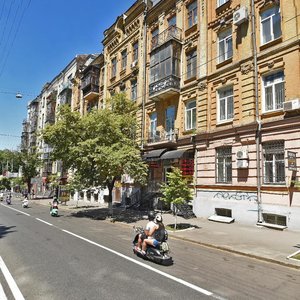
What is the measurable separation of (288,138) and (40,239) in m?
12.5

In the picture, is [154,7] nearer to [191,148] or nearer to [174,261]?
[191,148]

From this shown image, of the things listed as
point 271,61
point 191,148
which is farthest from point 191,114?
point 271,61

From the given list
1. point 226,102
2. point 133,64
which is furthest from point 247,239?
point 133,64

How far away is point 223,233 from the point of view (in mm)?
14453

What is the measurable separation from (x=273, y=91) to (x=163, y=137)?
955 centimetres

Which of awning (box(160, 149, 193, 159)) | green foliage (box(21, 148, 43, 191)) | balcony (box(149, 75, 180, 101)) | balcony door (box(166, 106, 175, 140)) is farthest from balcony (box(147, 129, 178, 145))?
green foliage (box(21, 148, 43, 191))

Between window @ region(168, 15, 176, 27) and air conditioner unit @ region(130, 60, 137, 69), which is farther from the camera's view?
air conditioner unit @ region(130, 60, 137, 69)

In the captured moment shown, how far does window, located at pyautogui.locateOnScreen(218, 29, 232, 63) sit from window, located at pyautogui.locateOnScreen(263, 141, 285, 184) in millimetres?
6751

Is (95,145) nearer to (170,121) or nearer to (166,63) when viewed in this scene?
(170,121)

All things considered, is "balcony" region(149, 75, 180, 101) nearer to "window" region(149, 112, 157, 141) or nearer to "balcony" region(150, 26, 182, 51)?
"window" region(149, 112, 157, 141)

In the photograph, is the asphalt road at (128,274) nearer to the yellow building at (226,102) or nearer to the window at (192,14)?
the yellow building at (226,102)

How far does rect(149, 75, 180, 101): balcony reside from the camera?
→ 75.5ft

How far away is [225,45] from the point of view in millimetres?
20203

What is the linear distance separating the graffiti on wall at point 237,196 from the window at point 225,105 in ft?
15.3
